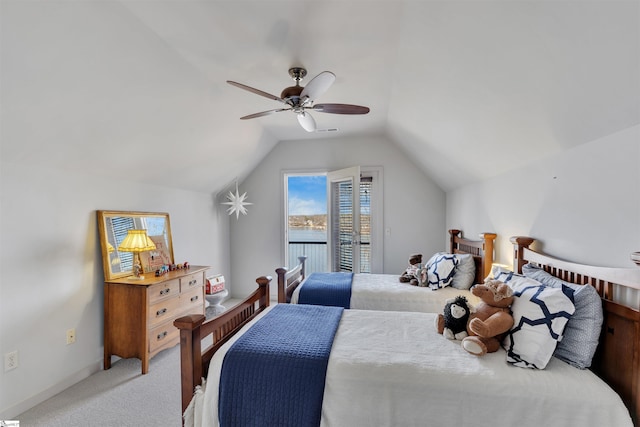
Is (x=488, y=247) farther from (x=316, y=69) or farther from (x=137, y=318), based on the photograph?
(x=137, y=318)

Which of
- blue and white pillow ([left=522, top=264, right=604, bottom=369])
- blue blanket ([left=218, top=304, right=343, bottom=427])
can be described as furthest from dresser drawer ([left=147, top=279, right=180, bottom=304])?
blue and white pillow ([left=522, top=264, right=604, bottom=369])

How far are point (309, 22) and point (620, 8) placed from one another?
1477 mm

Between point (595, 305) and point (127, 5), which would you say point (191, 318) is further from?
point (595, 305)

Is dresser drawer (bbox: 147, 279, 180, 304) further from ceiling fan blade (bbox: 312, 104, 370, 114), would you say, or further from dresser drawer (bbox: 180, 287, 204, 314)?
ceiling fan blade (bbox: 312, 104, 370, 114)

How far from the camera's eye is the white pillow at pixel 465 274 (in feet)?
9.80

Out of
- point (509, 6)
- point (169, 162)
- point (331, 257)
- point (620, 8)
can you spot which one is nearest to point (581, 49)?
point (620, 8)

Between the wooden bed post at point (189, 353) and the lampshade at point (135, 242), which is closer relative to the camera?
the wooden bed post at point (189, 353)

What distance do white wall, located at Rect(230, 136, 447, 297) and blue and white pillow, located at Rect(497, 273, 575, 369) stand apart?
2962mm

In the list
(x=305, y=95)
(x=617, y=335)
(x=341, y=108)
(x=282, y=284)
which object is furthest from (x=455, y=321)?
(x=305, y=95)

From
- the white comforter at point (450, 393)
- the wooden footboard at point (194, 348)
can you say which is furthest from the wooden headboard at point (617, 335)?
the wooden footboard at point (194, 348)

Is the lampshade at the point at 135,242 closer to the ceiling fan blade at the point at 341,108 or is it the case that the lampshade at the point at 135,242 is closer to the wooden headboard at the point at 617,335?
the ceiling fan blade at the point at 341,108

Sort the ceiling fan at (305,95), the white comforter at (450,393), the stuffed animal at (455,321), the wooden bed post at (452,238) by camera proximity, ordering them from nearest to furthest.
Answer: the white comforter at (450,393) < the stuffed animal at (455,321) < the ceiling fan at (305,95) < the wooden bed post at (452,238)

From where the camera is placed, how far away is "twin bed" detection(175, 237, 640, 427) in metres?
1.29

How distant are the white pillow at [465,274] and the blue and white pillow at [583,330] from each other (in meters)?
1.44
